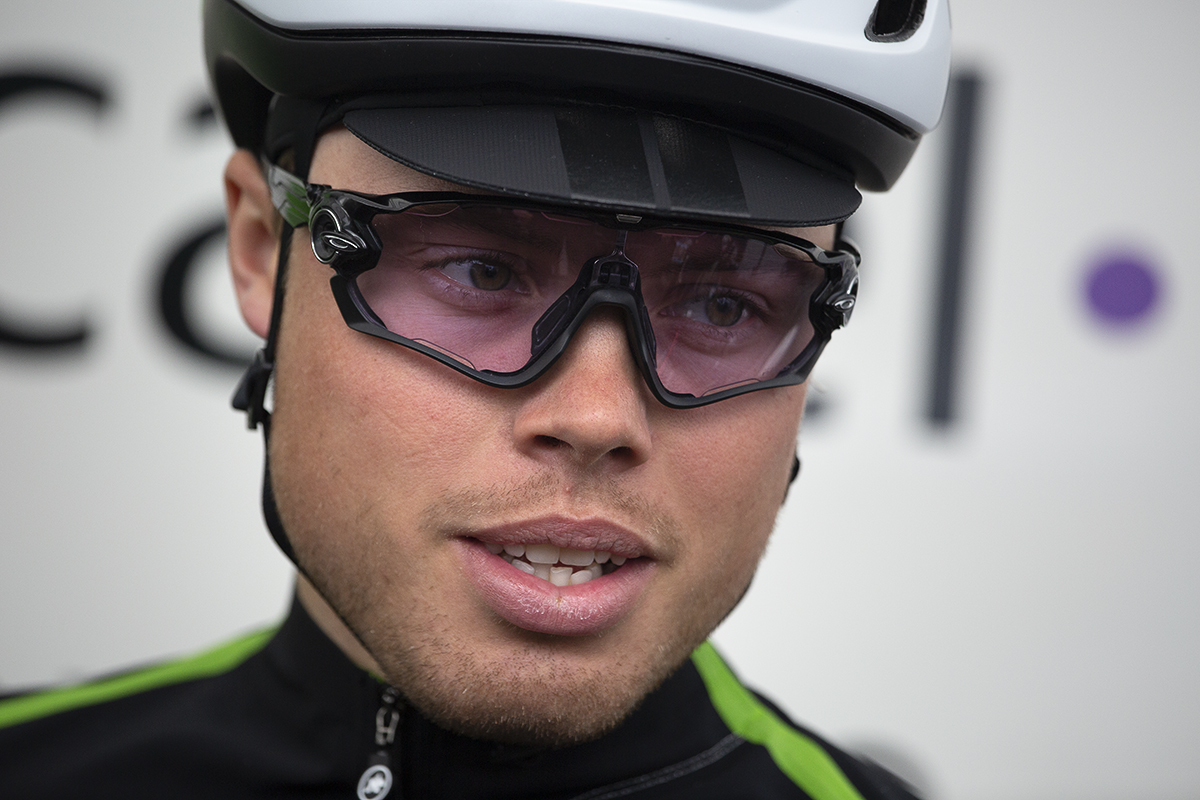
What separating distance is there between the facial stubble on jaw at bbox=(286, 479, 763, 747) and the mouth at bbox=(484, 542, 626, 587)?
4cm

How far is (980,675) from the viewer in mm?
2225

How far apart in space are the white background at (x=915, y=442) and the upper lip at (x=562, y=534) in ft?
4.54

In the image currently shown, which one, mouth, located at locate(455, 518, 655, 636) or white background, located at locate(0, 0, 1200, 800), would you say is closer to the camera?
mouth, located at locate(455, 518, 655, 636)

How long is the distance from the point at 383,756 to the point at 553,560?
0.32 m

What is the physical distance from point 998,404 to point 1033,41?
90 cm

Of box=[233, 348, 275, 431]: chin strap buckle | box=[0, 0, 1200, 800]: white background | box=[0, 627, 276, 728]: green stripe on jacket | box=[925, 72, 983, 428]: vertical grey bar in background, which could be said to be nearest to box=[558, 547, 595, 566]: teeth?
box=[233, 348, 275, 431]: chin strap buckle

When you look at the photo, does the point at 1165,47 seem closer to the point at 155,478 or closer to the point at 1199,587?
the point at 1199,587

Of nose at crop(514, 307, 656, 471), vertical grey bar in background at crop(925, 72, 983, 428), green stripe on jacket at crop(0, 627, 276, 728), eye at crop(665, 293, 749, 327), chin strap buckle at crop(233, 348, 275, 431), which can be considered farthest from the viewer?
vertical grey bar in background at crop(925, 72, 983, 428)

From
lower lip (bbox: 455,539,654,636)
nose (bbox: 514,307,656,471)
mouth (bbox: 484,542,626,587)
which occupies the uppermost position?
nose (bbox: 514,307,656,471)

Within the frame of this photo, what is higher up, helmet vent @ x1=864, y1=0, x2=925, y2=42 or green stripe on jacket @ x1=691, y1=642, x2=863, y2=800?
helmet vent @ x1=864, y1=0, x2=925, y2=42

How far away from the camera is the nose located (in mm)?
746

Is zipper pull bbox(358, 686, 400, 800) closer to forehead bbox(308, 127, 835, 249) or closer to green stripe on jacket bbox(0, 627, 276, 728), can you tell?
green stripe on jacket bbox(0, 627, 276, 728)

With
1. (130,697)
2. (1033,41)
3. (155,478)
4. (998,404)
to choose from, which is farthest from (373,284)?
(1033,41)

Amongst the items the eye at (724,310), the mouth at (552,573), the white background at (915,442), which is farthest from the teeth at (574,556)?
the white background at (915,442)
